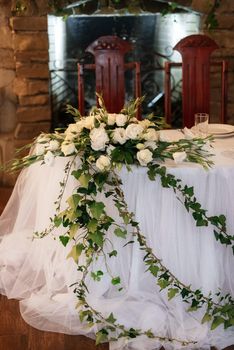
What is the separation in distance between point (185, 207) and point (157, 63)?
2.19m

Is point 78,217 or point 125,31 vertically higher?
point 125,31

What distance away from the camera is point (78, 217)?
212 centimetres

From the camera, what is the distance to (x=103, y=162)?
6.77 ft

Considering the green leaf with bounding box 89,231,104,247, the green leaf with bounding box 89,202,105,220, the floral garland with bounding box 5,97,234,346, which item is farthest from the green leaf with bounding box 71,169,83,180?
the green leaf with bounding box 89,231,104,247

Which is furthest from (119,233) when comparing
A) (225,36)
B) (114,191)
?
(225,36)

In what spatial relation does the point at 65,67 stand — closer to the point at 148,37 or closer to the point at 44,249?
the point at 148,37

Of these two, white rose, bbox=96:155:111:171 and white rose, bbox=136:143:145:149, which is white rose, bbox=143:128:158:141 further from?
white rose, bbox=96:155:111:171

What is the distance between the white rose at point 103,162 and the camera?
2.06 meters

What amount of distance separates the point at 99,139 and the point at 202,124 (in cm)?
61

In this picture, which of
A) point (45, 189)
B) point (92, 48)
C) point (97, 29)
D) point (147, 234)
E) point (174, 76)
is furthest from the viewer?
point (174, 76)

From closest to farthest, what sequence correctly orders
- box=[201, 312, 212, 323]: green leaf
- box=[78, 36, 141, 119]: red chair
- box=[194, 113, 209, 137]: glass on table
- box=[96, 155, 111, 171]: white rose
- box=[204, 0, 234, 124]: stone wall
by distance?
box=[96, 155, 111, 171]: white rose, box=[201, 312, 212, 323]: green leaf, box=[194, 113, 209, 137]: glass on table, box=[78, 36, 141, 119]: red chair, box=[204, 0, 234, 124]: stone wall

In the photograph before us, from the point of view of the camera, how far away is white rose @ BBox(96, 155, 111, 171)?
2.06 meters

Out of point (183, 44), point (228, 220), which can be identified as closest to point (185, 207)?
point (228, 220)

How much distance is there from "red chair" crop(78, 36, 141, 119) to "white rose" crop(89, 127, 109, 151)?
3.30 feet
